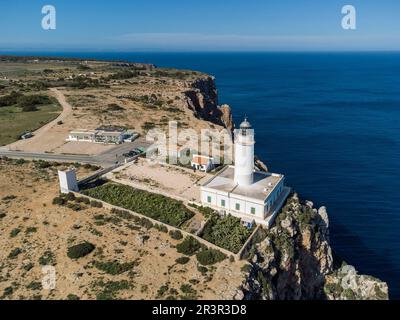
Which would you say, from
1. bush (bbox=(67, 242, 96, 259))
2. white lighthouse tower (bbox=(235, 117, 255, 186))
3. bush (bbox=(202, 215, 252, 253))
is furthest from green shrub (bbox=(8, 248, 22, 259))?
white lighthouse tower (bbox=(235, 117, 255, 186))

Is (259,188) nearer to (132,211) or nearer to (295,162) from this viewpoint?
(132,211)

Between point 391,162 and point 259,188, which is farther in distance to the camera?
point 391,162

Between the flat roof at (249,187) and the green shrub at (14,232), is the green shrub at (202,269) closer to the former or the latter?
the flat roof at (249,187)

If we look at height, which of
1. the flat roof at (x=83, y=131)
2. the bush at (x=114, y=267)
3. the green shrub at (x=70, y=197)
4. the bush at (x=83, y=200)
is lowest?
the bush at (x=114, y=267)

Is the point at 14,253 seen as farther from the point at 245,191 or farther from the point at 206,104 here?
the point at 206,104

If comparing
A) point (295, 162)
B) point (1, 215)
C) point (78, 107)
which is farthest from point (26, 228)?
point (295, 162)

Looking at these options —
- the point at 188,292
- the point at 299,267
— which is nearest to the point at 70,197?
the point at 188,292

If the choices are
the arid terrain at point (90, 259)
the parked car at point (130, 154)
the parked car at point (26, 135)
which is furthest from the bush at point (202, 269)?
the parked car at point (26, 135)
